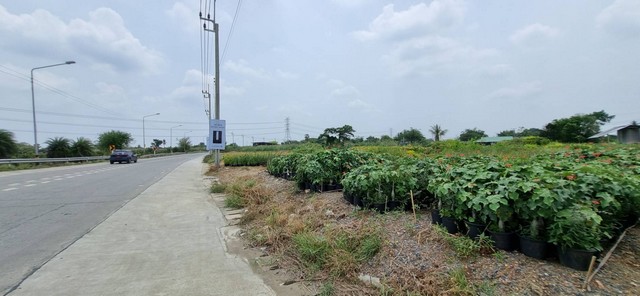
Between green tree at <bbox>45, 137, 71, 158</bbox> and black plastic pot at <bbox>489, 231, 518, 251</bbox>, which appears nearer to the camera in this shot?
black plastic pot at <bbox>489, 231, 518, 251</bbox>

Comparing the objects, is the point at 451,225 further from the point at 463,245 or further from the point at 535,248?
the point at 535,248

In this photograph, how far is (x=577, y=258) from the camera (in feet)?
9.37

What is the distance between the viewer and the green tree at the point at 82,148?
3572 cm

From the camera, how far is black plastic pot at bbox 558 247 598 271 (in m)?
2.82

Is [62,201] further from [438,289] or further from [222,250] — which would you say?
[438,289]

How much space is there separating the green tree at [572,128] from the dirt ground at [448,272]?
44.7 metres

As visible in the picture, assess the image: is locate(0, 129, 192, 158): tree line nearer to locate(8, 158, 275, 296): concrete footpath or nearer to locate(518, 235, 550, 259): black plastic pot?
locate(8, 158, 275, 296): concrete footpath

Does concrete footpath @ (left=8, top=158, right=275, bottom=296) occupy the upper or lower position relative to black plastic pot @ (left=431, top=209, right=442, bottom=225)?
lower

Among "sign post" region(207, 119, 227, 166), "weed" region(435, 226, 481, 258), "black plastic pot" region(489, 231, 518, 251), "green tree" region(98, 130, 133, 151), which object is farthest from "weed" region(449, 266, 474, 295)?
"green tree" region(98, 130, 133, 151)

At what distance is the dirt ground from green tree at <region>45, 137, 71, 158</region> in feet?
130

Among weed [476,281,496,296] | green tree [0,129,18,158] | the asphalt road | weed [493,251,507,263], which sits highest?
green tree [0,129,18,158]

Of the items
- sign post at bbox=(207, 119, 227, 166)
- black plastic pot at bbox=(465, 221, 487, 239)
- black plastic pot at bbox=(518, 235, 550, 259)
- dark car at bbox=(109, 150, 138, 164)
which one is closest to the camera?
black plastic pot at bbox=(518, 235, 550, 259)

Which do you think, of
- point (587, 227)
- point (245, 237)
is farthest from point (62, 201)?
point (587, 227)

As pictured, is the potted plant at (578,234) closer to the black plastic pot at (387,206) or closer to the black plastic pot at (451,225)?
the black plastic pot at (451,225)
